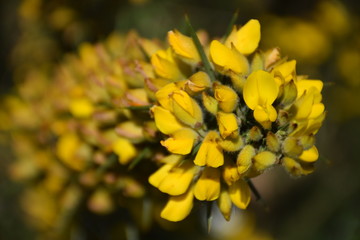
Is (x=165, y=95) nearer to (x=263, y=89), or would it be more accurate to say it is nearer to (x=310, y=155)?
(x=263, y=89)

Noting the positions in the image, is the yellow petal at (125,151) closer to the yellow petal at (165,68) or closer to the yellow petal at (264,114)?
the yellow petal at (165,68)

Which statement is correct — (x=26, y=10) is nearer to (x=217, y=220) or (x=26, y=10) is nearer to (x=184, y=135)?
(x=184, y=135)

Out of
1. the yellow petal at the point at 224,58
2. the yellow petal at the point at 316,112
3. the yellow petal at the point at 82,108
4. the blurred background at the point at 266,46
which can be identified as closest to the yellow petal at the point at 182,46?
the yellow petal at the point at 224,58

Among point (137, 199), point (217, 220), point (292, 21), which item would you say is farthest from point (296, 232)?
point (137, 199)

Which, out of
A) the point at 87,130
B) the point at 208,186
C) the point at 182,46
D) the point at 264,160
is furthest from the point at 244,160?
the point at 87,130

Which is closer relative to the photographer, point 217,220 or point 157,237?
point 157,237

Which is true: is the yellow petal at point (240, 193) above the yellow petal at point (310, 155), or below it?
below

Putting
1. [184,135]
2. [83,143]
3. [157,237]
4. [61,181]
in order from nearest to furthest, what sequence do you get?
[184,135] < [83,143] < [61,181] < [157,237]
